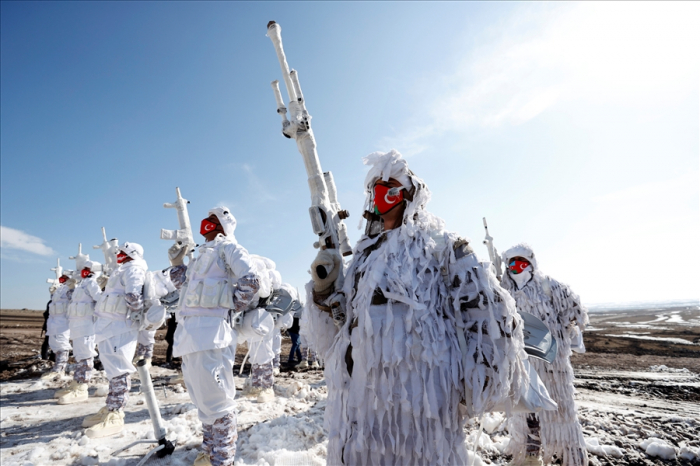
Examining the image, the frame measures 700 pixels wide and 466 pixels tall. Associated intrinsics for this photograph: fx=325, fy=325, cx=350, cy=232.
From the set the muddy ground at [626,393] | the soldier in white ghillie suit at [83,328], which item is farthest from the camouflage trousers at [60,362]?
the soldier in white ghillie suit at [83,328]

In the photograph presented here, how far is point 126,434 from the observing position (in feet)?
14.5

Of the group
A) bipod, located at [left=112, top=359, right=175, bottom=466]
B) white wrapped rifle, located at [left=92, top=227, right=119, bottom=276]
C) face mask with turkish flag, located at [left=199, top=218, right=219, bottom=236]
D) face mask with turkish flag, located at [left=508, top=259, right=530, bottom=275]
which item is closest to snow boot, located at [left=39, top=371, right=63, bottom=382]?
white wrapped rifle, located at [left=92, top=227, right=119, bottom=276]

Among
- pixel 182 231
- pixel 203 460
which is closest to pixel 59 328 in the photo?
pixel 182 231

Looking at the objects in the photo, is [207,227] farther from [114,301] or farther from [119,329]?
[119,329]

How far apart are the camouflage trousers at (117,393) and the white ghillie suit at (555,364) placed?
5243mm

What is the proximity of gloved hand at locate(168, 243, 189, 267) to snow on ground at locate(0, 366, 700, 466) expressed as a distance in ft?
7.37

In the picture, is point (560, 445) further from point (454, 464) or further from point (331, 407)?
point (331, 407)

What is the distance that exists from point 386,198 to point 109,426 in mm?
5146

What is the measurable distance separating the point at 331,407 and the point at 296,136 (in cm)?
280

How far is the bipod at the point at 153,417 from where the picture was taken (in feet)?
11.5

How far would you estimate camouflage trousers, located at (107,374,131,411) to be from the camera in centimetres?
472

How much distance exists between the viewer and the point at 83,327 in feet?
22.6

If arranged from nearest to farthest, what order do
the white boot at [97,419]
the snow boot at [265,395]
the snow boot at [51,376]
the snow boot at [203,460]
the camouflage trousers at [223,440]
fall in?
the camouflage trousers at [223,440], the snow boot at [203,460], the white boot at [97,419], the snow boot at [265,395], the snow boot at [51,376]

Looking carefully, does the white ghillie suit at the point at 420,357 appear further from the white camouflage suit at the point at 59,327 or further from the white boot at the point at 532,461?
the white camouflage suit at the point at 59,327
